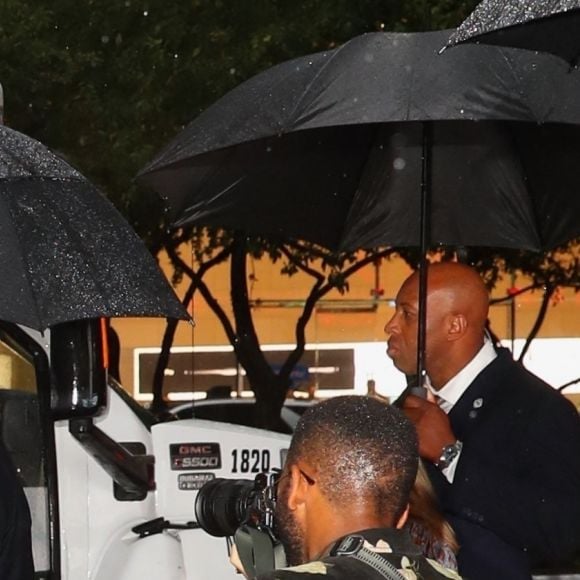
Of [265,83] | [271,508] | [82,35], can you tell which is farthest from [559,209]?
[82,35]

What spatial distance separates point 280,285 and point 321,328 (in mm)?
973

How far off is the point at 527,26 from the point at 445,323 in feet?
3.65

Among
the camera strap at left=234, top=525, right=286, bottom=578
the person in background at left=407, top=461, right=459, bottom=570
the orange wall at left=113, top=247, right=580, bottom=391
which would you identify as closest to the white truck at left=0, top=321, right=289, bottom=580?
the person in background at left=407, top=461, right=459, bottom=570

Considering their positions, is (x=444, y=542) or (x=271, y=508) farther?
(x=444, y=542)

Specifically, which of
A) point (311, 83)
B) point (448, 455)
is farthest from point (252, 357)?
point (448, 455)

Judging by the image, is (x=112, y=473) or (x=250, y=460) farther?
(x=250, y=460)

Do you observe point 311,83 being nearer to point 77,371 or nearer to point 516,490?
point 77,371

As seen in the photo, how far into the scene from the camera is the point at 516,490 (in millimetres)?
3727

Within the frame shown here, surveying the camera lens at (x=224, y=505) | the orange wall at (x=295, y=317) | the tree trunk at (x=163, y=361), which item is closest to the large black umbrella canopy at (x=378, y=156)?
the camera lens at (x=224, y=505)

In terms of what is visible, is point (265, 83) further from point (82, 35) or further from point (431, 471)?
point (82, 35)

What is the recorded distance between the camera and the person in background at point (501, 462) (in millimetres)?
3725

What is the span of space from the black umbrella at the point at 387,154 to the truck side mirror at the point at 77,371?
617mm

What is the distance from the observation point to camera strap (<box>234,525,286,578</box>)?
259 cm

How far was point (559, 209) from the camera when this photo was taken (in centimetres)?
536
